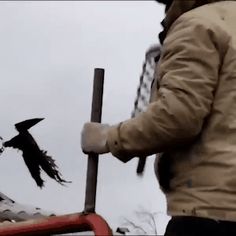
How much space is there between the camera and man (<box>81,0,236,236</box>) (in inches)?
75.9

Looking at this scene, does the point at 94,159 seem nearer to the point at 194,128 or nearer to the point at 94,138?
the point at 94,138

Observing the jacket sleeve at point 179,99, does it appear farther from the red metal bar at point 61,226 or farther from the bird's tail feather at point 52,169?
the bird's tail feather at point 52,169

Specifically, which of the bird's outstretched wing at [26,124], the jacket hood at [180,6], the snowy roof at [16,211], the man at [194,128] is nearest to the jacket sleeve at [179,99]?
the man at [194,128]

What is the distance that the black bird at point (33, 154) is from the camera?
131 inches

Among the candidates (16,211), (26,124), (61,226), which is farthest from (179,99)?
(16,211)

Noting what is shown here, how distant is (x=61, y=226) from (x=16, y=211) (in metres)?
1.74

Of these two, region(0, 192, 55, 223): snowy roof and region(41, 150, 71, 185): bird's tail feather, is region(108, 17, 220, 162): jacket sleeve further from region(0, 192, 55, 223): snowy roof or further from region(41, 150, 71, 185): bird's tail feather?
region(0, 192, 55, 223): snowy roof

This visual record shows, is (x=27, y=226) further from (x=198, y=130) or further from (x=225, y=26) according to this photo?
(x=225, y=26)

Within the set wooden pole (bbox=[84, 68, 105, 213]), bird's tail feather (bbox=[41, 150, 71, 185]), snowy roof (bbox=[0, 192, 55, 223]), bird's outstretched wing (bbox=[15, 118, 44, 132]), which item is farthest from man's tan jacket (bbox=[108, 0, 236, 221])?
snowy roof (bbox=[0, 192, 55, 223])

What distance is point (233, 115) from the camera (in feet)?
6.44

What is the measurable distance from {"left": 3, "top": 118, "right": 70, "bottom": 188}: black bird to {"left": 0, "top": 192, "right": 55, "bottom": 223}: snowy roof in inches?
10.3

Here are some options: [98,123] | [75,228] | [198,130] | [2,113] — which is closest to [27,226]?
[75,228]

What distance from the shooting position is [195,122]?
6.38ft

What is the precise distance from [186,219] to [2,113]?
1539mm
